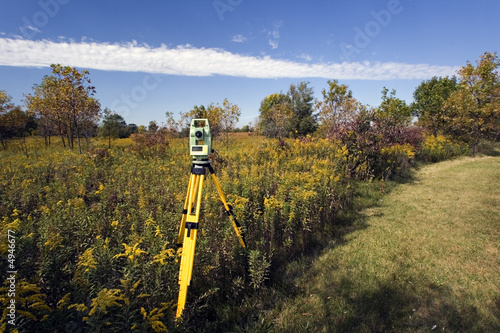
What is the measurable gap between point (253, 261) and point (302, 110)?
1188 inches

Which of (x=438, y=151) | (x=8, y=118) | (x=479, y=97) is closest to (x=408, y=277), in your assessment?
(x=438, y=151)

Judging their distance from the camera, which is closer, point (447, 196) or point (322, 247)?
point (322, 247)

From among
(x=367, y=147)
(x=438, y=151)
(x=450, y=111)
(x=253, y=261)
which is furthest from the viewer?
(x=450, y=111)

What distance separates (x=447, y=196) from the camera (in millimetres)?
6625

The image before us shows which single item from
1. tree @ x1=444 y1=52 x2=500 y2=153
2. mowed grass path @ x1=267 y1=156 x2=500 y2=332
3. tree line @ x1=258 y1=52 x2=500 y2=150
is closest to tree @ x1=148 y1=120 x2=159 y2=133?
tree line @ x1=258 y1=52 x2=500 y2=150

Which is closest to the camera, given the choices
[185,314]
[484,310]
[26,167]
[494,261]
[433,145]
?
[185,314]

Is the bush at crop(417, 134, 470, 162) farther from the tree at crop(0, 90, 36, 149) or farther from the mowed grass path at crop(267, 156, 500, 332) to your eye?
the tree at crop(0, 90, 36, 149)

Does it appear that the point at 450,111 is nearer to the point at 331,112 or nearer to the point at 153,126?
the point at 331,112

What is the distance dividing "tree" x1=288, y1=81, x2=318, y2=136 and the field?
71.9 feet

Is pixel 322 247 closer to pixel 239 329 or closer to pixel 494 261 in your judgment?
pixel 239 329

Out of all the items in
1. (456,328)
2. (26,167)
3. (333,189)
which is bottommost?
(456,328)

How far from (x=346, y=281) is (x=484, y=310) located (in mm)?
1576

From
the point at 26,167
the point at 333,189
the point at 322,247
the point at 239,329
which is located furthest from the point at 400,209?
the point at 26,167

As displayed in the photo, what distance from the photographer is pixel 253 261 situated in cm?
283
